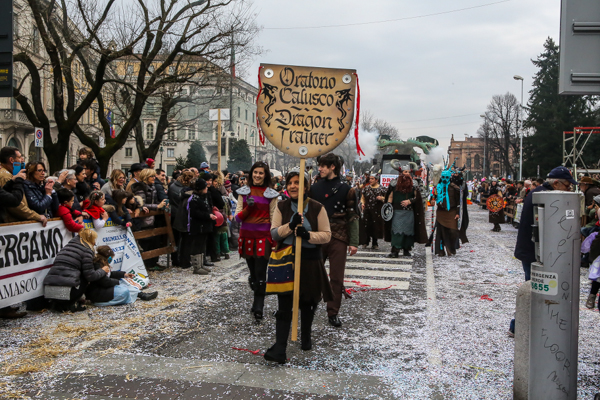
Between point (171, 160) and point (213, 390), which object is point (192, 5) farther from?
point (171, 160)

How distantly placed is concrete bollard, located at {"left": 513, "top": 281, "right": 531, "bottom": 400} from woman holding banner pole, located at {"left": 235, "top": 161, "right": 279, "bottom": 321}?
117 inches

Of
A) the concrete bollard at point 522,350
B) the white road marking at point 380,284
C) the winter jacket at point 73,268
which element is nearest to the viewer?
the concrete bollard at point 522,350

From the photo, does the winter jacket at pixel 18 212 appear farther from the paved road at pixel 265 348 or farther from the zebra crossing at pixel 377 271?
the zebra crossing at pixel 377 271

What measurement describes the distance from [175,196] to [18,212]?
383 centimetres

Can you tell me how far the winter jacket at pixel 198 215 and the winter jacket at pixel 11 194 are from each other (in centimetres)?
339

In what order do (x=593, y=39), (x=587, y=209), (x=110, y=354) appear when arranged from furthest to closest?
(x=587, y=209) < (x=110, y=354) < (x=593, y=39)

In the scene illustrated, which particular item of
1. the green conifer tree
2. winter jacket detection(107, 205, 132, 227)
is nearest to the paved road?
winter jacket detection(107, 205, 132, 227)

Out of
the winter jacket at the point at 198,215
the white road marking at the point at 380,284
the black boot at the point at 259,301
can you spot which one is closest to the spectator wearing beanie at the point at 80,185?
the winter jacket at the point at 198,215

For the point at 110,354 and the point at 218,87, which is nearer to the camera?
the point at 110,354

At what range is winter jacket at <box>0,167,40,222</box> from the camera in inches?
254

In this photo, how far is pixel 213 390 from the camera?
4016 millimetres

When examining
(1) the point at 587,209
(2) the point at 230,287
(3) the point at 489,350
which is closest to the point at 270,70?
(3) the point at 489,350

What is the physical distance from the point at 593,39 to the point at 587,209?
29.1 feet

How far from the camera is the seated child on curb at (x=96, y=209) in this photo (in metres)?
7.59
